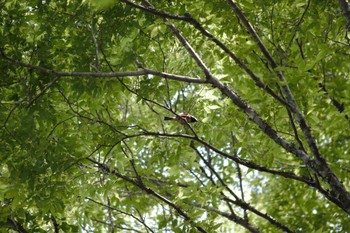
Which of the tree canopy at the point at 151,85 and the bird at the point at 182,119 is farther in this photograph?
the bird at the point at 182,119

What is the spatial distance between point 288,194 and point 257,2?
18.0 ft

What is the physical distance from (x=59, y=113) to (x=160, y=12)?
1.93m

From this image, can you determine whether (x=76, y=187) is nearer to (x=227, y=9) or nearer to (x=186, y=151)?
(x=186, y=151)

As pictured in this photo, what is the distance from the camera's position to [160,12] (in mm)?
5047

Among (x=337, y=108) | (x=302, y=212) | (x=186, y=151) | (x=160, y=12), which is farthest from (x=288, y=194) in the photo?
(x=160, y=12)

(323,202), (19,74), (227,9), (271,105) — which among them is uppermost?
(323,202)

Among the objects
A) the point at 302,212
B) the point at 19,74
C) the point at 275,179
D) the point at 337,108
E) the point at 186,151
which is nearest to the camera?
the point at 19,74

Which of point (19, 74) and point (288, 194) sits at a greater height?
point (288, 194)

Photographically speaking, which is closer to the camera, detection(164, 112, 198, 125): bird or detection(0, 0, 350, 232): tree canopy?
detection(0, 0, 350, 232): tree canopy

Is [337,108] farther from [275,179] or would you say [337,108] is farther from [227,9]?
[275,179]

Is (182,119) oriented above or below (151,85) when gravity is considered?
below

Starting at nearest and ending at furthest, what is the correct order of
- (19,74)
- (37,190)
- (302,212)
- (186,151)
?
(19,74), (37,190), (186,151), (302,212)

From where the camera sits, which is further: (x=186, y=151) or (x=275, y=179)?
(x=275, y=179)

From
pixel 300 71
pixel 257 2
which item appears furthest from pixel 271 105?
pixel 257 2
